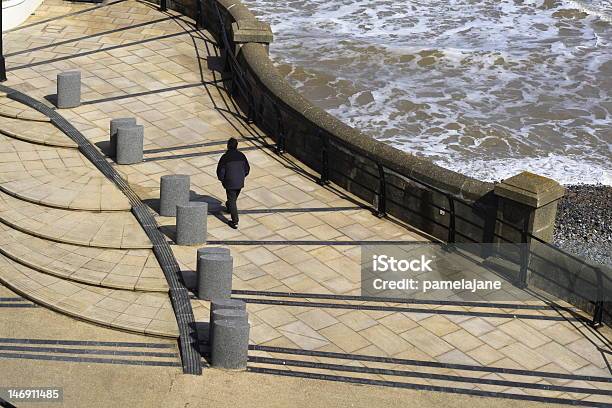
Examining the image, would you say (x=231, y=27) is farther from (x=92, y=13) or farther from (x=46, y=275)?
(x=46, y=275)

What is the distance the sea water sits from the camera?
30.0 meters

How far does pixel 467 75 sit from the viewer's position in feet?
115

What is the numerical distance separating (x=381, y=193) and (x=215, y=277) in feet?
12.5

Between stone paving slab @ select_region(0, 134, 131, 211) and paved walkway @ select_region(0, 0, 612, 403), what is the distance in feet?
1.09

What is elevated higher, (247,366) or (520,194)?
(520,194)

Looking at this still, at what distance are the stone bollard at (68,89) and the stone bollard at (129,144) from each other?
2434 millimetres

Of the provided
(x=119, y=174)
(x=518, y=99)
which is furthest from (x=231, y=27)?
(x=518, y=99)

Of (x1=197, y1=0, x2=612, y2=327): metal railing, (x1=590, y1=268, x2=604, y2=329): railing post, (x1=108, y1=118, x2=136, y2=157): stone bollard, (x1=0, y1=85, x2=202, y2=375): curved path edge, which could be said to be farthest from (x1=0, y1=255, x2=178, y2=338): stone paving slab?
(x1=590, y1=268, x2=604, y2=329): railing post

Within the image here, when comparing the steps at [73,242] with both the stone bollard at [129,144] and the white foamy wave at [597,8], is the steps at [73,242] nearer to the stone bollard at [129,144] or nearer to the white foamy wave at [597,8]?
the stone bollard at [129,144]

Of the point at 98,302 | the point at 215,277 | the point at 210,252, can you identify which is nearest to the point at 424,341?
the point at 215,277

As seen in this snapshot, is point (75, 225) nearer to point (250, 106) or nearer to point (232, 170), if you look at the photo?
point (232, 170)

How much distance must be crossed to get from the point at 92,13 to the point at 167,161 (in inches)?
314

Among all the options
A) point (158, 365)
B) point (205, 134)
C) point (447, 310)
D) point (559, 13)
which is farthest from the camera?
point (559, 13)

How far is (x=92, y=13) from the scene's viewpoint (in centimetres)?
2541
